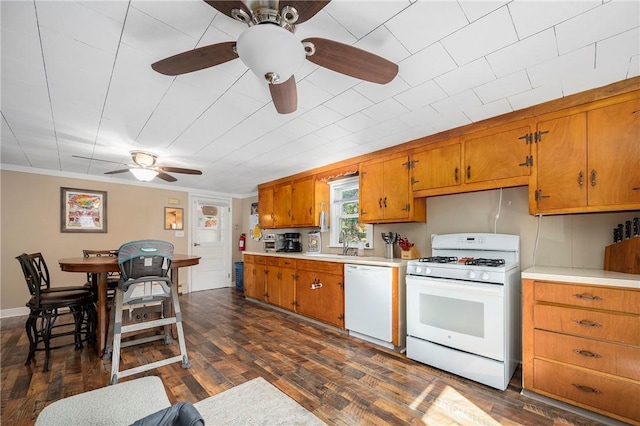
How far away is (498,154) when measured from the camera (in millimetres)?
2451

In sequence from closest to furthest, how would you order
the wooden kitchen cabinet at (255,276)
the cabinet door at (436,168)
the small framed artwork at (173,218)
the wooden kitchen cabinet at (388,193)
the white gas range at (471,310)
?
the white gas range at (471,310) < the cabinet door at (436,168) < the wooden kitchen cabinet at (388,193) < the wooden kitchen cabinet at (255,276) < the small framed artwork at (173,218)

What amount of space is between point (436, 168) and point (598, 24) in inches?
62.2

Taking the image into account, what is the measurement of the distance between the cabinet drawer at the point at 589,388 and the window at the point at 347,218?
219 cm

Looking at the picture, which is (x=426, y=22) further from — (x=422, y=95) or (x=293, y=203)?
(x=293, y=203)

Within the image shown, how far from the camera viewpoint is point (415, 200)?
10.2 ft

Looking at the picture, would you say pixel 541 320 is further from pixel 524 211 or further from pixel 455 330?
pixel 524 211

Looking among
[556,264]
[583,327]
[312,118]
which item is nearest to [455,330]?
[583,327]

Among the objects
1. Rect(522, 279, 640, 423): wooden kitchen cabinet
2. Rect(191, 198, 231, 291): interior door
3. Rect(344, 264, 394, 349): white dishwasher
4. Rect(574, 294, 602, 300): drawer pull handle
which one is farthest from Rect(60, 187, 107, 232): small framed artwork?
Rect(574, 294, 602, 300): drawer pull handle

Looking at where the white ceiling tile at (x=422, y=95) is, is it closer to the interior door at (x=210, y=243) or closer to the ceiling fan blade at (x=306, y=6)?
the ceiling fan blade at (x=306, y=6)

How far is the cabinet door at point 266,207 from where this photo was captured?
17.2 ft

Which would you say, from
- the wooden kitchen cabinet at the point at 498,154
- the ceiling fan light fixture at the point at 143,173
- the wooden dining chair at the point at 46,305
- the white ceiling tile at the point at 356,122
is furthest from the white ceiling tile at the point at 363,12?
the wooden dining chair at the point at 46,305

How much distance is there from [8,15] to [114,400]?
184 centimetres

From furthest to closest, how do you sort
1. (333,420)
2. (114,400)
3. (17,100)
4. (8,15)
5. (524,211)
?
(524,211) → (17,100) → (333,420) → (8,15) → (114,400)

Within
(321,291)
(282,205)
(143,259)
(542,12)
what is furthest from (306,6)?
(282,205)
